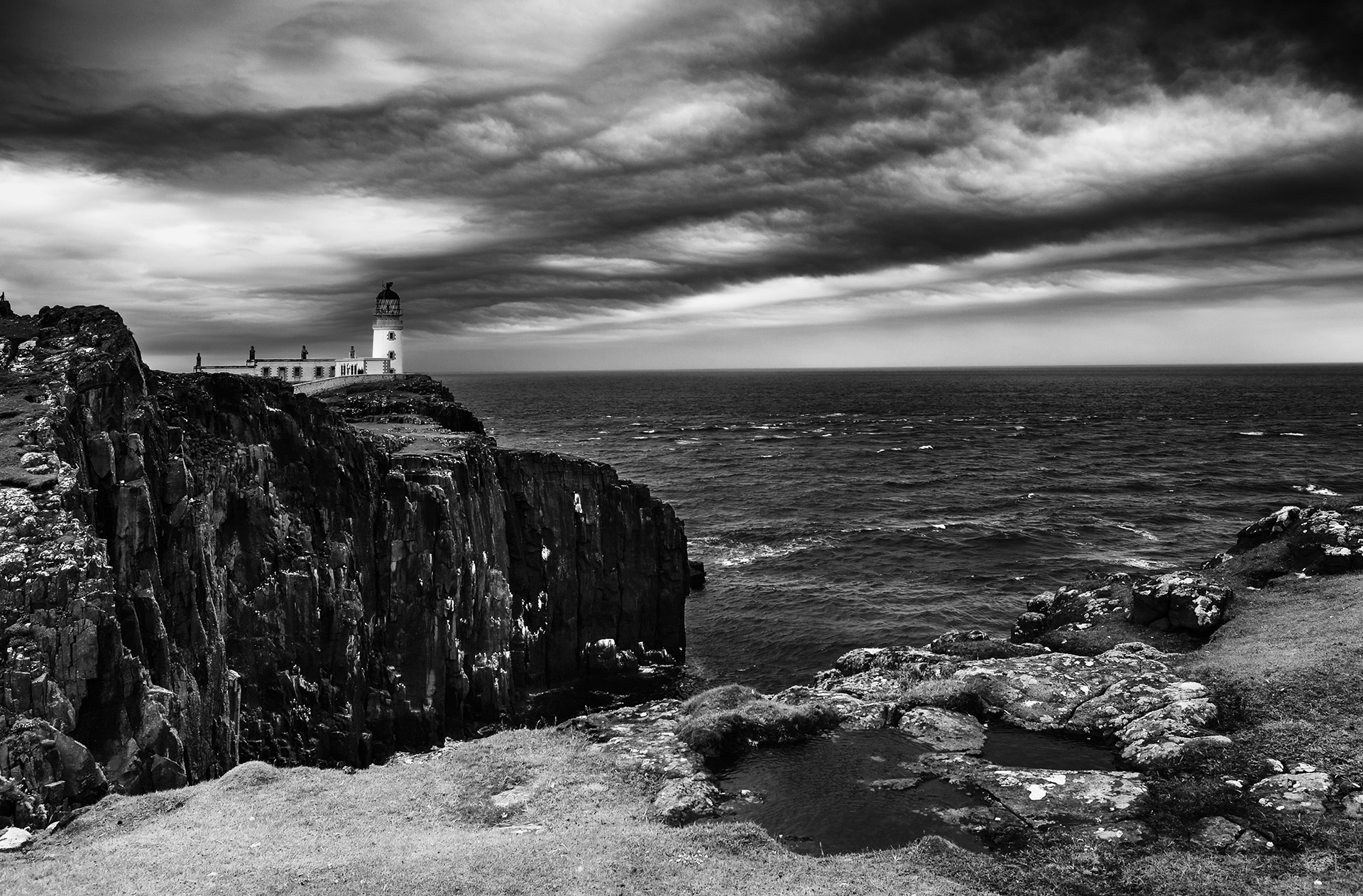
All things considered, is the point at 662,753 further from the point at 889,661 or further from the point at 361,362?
the point at 361,362

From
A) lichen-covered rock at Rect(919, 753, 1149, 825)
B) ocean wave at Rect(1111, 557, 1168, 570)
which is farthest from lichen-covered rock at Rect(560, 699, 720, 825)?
ocean wave at Rect(1111, 557, 1168, 570)

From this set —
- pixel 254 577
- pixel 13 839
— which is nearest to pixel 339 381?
pixel 254 577

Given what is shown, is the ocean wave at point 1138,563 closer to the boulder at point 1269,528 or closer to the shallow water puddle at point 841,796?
the boulder at point 1269,528

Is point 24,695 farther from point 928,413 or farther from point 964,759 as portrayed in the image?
point 928,413

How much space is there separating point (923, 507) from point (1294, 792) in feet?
216

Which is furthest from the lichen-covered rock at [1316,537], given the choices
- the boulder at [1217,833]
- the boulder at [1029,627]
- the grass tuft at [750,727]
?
the grass tuft at [750,727]

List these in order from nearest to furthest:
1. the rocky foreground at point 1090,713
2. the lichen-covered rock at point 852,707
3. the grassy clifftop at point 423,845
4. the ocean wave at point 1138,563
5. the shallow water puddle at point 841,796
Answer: the grassy clifftop at point 423,845 < the rocky foreground at point 1090,713 < the shallow water puddle at point 841,796 < the lichen-covered rock at point 852,707 < the ocean wave at point 1138,563

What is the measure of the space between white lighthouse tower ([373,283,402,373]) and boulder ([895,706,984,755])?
9056 cm

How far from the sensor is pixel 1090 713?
87.2ft

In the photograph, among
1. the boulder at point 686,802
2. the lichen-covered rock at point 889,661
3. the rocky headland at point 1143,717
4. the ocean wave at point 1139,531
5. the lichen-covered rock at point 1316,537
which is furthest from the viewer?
the ocean wave at point 1139,531

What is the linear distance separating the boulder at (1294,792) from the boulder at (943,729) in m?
6.95

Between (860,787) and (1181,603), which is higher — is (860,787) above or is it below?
below

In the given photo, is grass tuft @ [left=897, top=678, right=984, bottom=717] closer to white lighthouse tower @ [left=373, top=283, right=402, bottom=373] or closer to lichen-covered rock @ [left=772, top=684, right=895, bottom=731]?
lichen-covered rock @ [left=772, top=684, right=895, bottom=731]

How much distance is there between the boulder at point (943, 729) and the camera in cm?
2539
